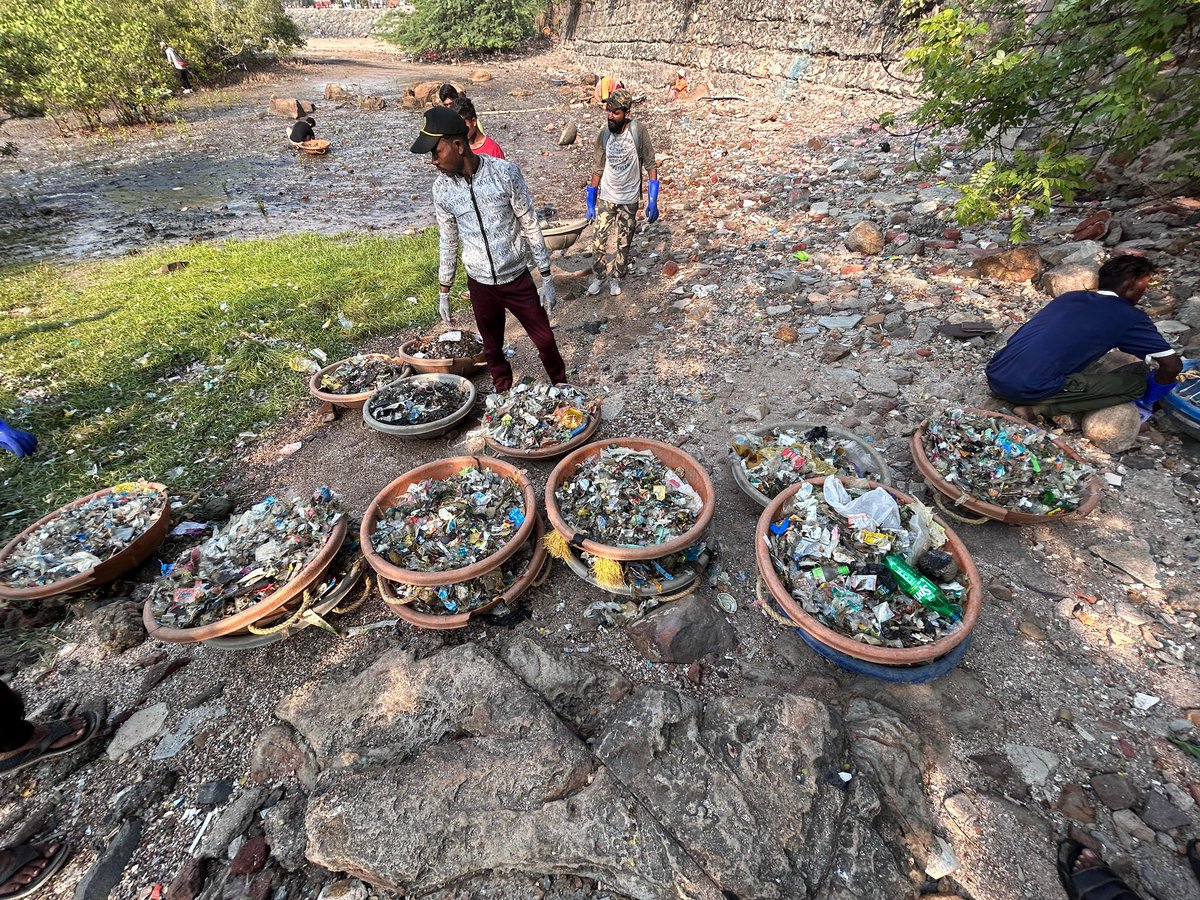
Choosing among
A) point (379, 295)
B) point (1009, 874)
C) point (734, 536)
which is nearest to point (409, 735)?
point (734, 536)

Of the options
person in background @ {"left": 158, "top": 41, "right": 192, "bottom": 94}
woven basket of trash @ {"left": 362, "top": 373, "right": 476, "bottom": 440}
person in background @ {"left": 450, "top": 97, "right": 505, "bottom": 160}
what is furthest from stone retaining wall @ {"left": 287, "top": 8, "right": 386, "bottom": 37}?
woven basket of trash @ {"left": 362, "top": 373, "right": 476, "bottom": 440}

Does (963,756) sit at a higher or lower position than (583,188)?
lower

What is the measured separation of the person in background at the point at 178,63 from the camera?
20.2 meters

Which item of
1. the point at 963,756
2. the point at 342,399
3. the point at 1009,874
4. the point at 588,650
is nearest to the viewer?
the point at 1009,874

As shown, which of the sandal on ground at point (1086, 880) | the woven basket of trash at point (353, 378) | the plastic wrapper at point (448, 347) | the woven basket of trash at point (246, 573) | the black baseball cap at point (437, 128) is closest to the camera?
the sandal on ground at point (1086, 880)

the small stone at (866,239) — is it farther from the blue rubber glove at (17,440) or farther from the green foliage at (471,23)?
the green foliage at (471,23)

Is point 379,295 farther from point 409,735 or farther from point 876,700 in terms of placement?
point 876,700

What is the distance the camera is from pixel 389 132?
15922 millimetres

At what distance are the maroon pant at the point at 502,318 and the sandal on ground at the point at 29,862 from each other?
11.8ft

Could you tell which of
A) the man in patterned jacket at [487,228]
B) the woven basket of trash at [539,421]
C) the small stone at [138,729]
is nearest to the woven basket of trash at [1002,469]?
the woven basket of trash at [539,421]

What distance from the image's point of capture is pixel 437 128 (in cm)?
308

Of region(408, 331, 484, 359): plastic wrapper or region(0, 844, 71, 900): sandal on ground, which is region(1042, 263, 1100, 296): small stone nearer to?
region(408, 331, 484, 359): plastic wrapper

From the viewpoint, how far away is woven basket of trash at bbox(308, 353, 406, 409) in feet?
15.4

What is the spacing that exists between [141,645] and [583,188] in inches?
393
